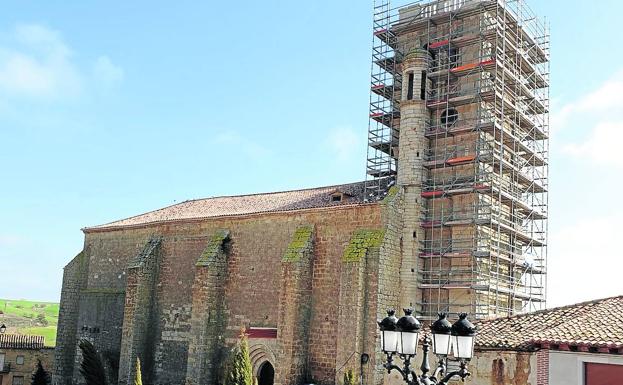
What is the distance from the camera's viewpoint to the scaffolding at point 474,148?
23562mm

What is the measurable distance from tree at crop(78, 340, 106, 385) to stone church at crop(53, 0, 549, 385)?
486 millimetres

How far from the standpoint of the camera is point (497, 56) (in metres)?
24.7

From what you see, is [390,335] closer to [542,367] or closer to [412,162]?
[542,367]

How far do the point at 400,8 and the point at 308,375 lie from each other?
52.2ft

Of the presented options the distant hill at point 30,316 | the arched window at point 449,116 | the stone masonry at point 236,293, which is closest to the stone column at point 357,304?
the stone masonry at point 236,293

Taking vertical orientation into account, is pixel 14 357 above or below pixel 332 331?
below

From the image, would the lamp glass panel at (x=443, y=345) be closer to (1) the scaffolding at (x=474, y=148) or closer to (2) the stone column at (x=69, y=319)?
(1) the scaffolding at (x=474, y=148)

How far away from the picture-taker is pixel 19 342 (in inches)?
1406

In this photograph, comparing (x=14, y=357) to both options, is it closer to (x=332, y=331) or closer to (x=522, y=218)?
(x=332, y=331)

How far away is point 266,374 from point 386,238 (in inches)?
301

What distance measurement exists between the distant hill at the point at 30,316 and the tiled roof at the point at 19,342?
1390 cm

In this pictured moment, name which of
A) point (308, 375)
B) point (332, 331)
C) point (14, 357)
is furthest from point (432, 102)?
point (14, 357)

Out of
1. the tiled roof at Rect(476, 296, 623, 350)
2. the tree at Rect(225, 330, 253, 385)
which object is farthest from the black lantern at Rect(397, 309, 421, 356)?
the tree at Rect(225, 330, 253, 385)

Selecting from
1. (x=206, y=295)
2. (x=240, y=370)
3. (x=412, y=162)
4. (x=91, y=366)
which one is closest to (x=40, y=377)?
(x=91, y=366)
